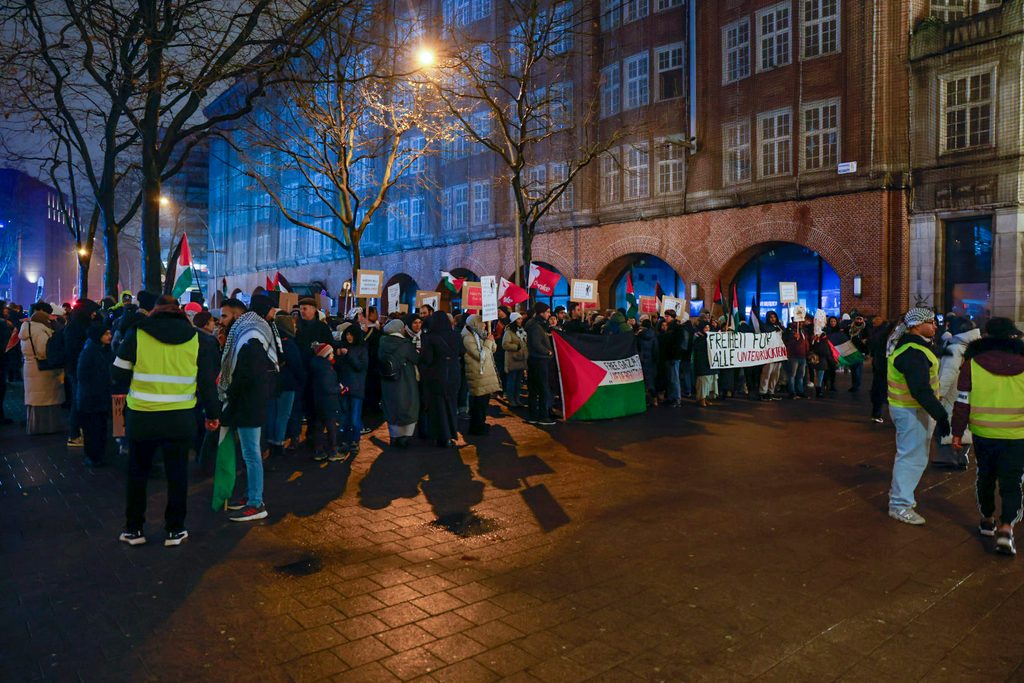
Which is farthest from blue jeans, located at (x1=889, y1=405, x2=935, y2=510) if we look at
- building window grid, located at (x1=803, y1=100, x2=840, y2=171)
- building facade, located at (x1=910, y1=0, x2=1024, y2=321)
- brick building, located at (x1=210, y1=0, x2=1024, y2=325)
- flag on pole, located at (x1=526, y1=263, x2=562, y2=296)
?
building window grid, located at (x1=803, y1=100, x2=840, y2=171)

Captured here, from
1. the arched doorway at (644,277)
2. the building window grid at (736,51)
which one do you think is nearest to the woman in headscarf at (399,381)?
the arched doorway at (644,277)

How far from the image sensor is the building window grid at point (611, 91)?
96.8 ft

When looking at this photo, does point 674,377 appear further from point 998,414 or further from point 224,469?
point 224,469

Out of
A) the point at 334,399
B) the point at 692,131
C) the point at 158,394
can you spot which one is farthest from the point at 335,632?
the point at 692,131

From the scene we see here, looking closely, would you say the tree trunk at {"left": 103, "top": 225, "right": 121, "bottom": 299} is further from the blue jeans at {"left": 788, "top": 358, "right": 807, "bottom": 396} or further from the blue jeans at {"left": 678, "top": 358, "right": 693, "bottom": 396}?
the blue jeans at {"left": 788, "top": 358, "right": 807, "bottom": 396}

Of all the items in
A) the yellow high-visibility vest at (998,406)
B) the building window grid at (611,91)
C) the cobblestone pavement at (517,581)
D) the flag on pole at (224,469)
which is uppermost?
the building window grid at (611,91)

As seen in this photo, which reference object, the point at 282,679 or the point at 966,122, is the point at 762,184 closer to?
the point at 966,122

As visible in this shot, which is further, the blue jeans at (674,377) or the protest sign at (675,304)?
the protest sign at (675,304)

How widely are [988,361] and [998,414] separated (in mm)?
424

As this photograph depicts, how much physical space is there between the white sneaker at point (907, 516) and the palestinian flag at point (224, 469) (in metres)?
5.92

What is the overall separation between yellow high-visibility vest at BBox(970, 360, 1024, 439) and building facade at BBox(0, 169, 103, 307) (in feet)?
249

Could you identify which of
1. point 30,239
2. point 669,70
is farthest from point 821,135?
point 30,239

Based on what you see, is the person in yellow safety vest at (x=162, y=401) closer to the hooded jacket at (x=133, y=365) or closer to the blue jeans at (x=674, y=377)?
the hooded jacket at (x=133, y=365)

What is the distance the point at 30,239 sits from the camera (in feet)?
232
